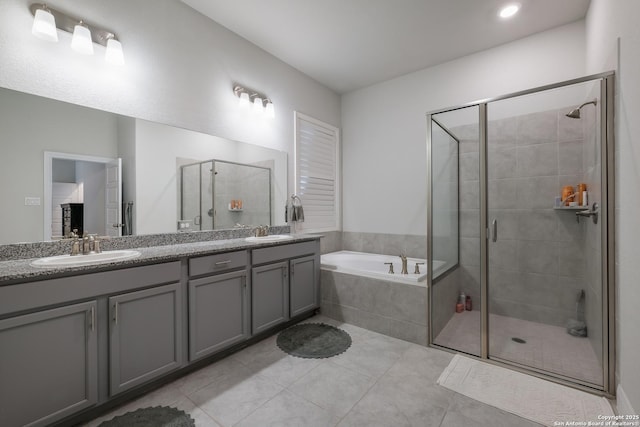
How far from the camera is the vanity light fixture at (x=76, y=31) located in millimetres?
1603

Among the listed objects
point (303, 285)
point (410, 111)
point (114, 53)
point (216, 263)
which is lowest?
point (303, 285)

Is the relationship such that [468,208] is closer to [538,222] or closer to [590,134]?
[538,222]

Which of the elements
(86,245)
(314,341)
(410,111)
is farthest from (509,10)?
(86,245)

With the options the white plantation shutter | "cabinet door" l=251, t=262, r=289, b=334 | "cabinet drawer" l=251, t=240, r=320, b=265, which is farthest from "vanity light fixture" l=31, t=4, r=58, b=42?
the white plantation shutter

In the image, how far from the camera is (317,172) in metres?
3.66

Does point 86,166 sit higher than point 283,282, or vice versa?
point 86,166

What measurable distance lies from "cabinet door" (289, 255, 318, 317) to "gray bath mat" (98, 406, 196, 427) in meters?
1.21

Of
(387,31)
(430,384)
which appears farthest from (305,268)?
(387,31)

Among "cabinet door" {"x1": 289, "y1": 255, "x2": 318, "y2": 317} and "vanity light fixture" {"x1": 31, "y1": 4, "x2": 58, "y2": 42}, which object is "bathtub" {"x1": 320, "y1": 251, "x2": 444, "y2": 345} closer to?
"cabinet door" {"x1": 289, "y1": 255, "x2": 318, "y2": 317}

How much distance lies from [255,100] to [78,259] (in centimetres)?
202

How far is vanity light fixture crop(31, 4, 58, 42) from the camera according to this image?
1.59 meters

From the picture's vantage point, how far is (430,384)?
5.92ft

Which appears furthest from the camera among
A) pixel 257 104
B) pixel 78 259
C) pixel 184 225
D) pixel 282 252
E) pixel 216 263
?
pixel 257 104

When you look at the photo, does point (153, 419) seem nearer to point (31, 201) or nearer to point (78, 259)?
point (78, 259)
